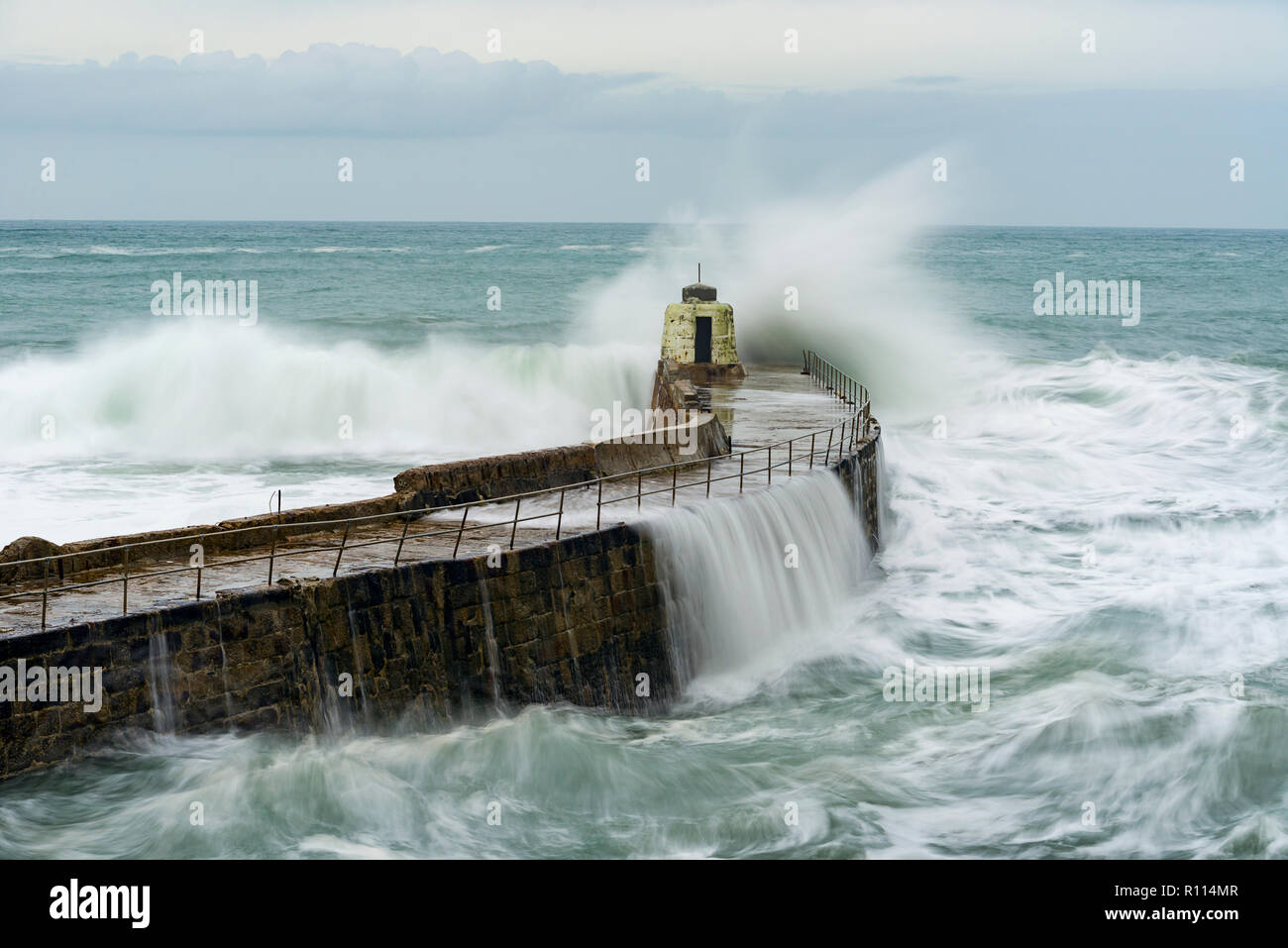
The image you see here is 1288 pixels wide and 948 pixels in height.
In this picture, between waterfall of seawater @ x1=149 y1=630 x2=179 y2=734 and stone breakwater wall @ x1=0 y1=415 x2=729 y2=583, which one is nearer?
waterfall of seawater @ x1=149 y1=630 x2=179 y2=734

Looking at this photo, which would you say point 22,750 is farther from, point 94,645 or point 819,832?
point 819,832

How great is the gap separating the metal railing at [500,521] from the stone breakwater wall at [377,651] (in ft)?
1.01

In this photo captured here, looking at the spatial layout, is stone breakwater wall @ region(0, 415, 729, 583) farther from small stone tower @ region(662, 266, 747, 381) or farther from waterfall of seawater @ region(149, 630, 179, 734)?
small stone tower @ region(662, 266, 747, 381)

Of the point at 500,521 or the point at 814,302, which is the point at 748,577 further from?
the point at 814,302

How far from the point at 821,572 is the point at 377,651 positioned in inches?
290

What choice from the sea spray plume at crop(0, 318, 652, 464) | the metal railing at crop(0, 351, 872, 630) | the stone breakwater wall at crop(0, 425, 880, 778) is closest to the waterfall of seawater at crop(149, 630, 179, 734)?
the stone breakwater wall at crop(0, 425, 880, 778)

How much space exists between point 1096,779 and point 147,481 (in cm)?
1877

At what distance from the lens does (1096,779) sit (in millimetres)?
12039

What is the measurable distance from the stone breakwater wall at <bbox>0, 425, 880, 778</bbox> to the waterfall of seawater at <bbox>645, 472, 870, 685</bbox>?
1.20 feet

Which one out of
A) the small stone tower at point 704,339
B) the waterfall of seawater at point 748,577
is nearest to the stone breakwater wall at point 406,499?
the waterfall of seawater at point 748,577

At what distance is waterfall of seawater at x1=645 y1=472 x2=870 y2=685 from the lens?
15.0 m

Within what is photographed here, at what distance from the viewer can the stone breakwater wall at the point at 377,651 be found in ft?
33.9

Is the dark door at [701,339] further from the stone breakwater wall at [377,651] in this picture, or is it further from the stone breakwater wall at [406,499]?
the stone breakwater wall at [377,651]
